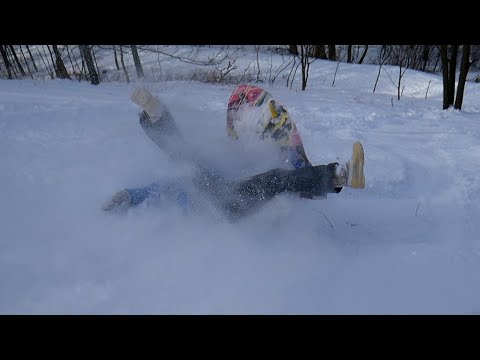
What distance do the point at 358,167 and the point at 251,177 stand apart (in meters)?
0.65

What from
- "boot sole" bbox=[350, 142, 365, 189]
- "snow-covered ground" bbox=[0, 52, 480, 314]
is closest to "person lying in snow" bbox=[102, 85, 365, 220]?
"boot sole" bbox=[350, 142, 365, 189]

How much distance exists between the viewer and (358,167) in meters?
1.76

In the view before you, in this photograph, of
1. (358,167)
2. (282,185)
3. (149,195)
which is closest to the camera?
(358,167)

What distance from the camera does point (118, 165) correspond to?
2783 millimetres

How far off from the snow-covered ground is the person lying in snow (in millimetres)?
119

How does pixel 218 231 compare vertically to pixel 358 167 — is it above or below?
below

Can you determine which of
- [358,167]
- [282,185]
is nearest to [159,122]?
[282,185]

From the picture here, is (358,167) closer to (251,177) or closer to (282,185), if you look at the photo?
(282,185)

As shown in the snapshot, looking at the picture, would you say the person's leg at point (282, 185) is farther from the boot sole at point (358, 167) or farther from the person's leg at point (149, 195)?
the person's leg at point (149, 195)

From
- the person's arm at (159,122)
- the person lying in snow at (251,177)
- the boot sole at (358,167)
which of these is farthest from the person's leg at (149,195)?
the boot sole at (358,167)
